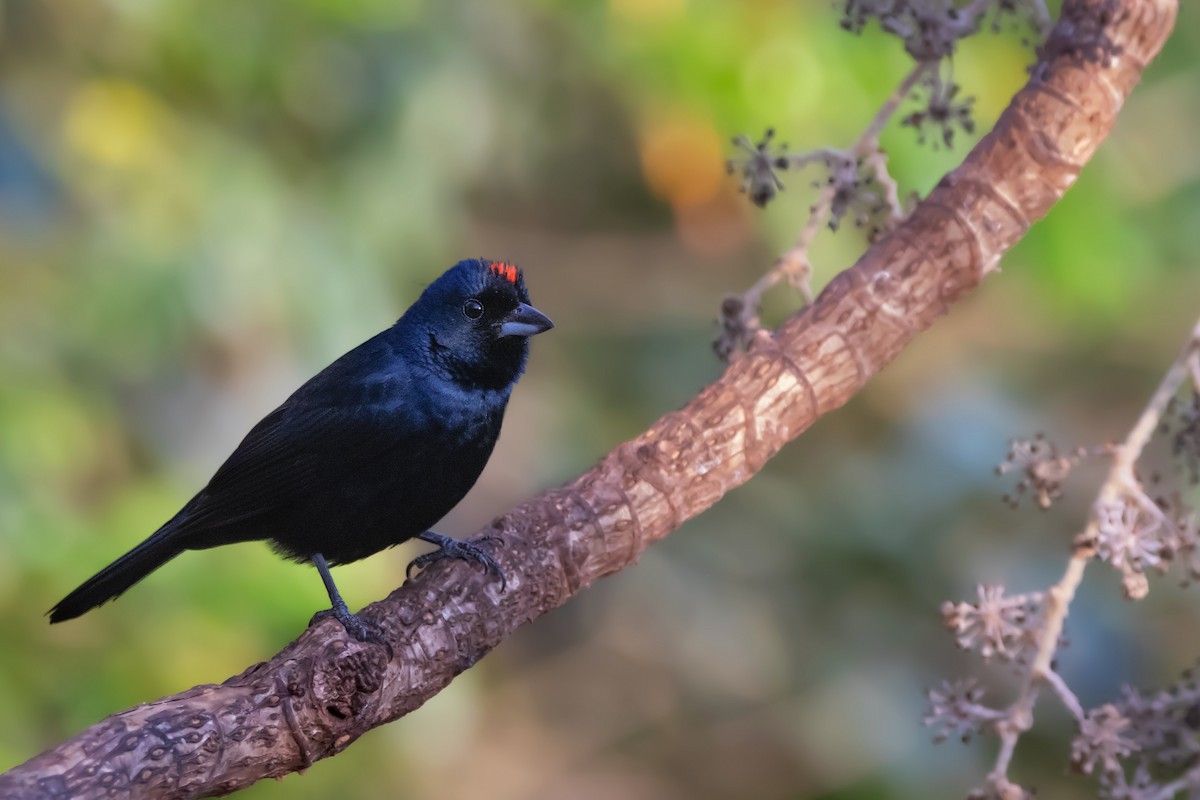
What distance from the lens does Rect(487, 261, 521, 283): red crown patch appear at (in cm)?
346

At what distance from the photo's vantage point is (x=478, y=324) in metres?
3.41

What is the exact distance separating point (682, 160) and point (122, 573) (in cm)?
264

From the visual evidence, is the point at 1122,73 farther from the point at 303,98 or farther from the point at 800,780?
the point at 800,780

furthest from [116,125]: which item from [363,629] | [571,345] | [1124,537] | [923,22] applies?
[1124,537]

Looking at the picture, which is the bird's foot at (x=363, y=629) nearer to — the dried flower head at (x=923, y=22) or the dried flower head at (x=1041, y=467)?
the dried flower head at (x=1041, y=467)

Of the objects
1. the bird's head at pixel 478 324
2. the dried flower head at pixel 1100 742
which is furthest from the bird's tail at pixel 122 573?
the dried flower head at pixel 1100 742

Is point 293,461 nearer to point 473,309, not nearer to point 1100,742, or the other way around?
point 473,309

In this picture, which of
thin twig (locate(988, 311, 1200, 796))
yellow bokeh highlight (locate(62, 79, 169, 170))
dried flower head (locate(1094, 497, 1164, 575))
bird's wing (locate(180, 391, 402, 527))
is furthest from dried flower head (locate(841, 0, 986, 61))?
yellow bokeh highlight (locate(62, 79, 169, 170))

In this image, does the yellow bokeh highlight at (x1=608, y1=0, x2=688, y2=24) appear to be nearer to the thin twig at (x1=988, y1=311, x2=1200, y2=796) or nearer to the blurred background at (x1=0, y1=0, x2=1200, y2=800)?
the blurred background at (x1=0, y1=0, x2=1200, y2=800)

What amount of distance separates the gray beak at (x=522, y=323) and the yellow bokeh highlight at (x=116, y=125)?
53.0 inches

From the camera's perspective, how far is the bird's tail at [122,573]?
126 inches

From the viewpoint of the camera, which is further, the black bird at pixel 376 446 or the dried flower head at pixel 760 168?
the black bird at pixel 376 446

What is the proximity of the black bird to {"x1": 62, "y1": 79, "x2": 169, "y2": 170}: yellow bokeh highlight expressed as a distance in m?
1.08

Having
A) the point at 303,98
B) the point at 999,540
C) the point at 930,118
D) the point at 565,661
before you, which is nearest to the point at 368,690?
the point at 930,118
